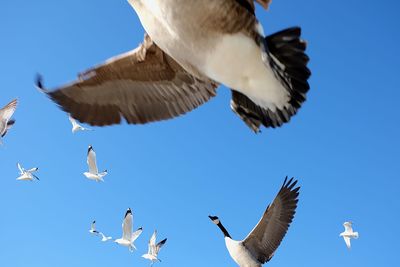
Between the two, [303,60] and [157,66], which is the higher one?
[157,66]

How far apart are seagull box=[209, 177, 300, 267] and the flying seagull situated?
9.12m

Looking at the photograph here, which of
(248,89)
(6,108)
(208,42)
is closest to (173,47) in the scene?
(208,42)

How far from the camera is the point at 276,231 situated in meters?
12.9

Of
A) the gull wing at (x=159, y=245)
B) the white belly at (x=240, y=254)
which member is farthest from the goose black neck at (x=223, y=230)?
the gull wing at (x=159, y=245)

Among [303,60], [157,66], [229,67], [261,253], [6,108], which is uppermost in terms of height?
[6,108]

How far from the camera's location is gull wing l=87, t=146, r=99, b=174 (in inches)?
595

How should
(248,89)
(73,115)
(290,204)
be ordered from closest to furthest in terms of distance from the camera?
(248,89)
(73,115)
(290,204)

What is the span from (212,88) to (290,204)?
9.40 m

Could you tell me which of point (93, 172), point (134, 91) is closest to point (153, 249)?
point (93, 172)

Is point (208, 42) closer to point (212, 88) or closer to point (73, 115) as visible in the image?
point (212, 88)

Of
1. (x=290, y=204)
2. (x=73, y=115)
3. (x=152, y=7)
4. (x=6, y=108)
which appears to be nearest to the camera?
(x=152, y=7)

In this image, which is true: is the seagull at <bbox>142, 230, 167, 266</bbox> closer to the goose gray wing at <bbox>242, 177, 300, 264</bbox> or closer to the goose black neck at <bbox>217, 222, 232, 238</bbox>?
the goose black neck at <bbox>217, 222, 232, 238</bbox>

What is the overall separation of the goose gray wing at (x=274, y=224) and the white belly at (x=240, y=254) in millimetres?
132

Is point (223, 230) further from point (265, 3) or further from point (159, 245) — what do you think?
point (265, 3)
